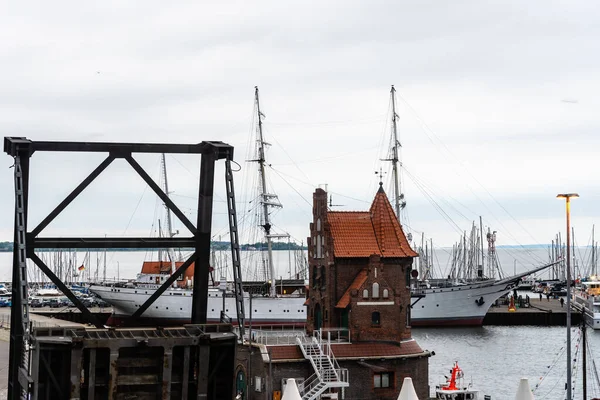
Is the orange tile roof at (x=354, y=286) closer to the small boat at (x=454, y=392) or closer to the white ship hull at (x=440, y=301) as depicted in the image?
the small boat at (x=454, y=392)

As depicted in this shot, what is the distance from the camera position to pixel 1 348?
82375 mm

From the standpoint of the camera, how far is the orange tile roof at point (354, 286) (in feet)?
208

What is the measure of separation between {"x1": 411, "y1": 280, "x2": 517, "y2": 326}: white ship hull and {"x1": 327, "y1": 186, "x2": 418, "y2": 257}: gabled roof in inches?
2790

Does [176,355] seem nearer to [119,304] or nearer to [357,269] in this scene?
[357,269]

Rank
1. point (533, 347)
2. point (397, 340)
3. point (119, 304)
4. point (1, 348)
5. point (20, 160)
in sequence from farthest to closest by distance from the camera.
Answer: point (119, 304) → point (533, 347) → point (1, 348) → point (397, 340) → point (20, 160)

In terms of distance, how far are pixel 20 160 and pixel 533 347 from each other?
87.4m

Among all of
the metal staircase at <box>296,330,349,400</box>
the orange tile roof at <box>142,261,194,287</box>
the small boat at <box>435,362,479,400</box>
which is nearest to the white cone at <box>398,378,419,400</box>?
the metal staircase at <box>296,330,349,400</box>

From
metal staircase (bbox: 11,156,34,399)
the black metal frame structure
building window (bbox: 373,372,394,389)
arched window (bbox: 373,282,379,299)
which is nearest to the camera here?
metal staircase (bbox: 11,156,34,399)

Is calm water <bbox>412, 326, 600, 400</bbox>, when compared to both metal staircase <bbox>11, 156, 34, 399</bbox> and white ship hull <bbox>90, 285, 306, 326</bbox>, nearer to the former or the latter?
white ship hull <bbox>90, 285, 306, 326</bbox>

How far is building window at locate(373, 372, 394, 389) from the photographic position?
59438mm

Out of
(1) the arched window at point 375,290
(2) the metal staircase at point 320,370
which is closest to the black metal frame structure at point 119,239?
(2) the metal staircase at point 320,370

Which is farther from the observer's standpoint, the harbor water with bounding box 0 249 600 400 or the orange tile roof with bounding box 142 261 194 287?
the orange tile roof with bounding box 142 261 194 287

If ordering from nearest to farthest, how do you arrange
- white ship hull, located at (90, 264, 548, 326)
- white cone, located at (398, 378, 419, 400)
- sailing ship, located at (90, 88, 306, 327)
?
white cone, located at (398, 378, 419, 400) < sailing ship, located at (90, 88, 306, 327) < white ship hull, located at (90, 264, 548, 326)

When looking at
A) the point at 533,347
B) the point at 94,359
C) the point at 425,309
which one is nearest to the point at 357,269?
the point at 94,359
